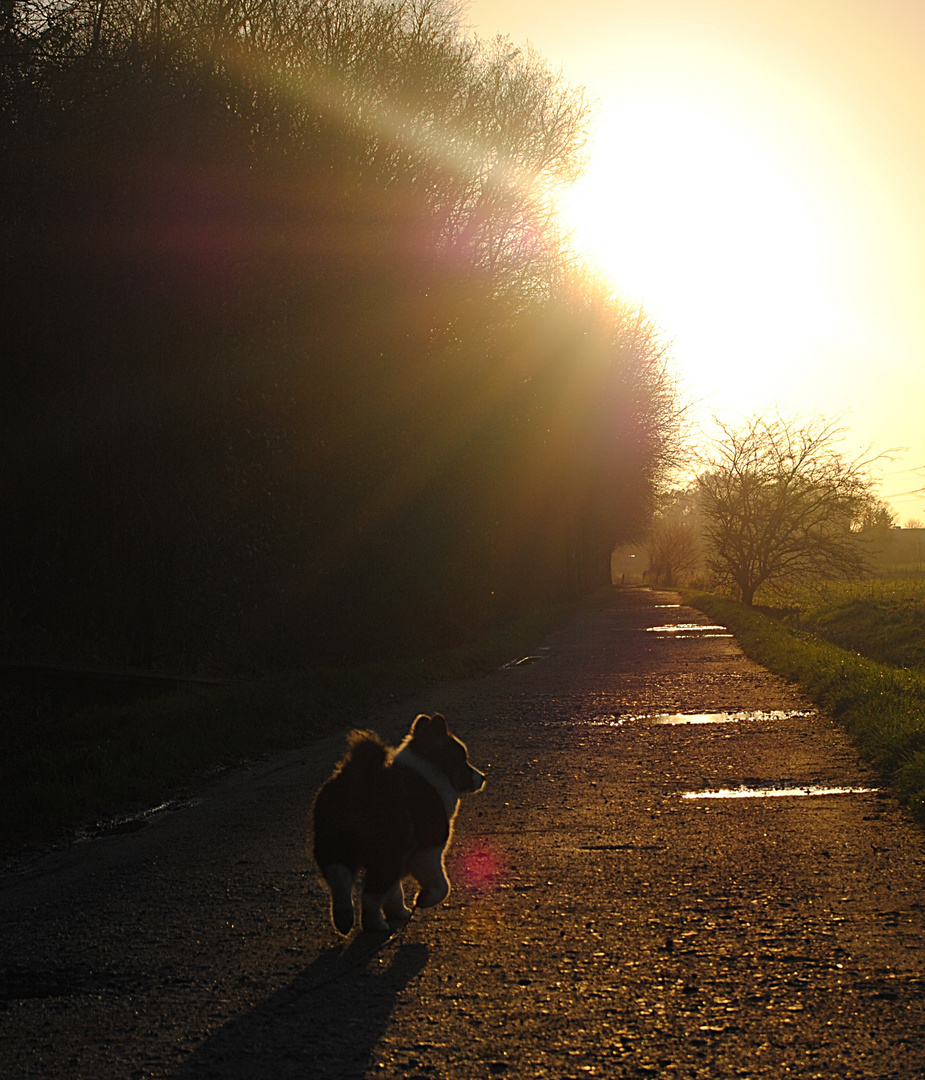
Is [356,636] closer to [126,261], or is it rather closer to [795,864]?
[126,261]

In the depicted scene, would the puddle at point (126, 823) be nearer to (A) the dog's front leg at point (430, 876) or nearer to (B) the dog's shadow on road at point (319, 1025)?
(A) the dog's front leg at point (430, 876)

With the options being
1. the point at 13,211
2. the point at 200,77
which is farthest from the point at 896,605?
the point at 13,211

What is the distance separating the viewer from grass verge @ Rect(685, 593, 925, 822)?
23.8ft

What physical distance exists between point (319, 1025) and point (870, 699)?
8.32m

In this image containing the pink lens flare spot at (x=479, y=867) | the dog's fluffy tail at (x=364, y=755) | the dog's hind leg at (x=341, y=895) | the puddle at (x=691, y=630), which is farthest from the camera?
the puddle at (x=691, y=630)

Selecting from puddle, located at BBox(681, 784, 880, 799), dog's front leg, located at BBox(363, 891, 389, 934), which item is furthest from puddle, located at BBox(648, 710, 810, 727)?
dog's front leg, located at BBox(363, 891, 389, 934)

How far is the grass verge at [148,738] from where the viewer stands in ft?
24.4

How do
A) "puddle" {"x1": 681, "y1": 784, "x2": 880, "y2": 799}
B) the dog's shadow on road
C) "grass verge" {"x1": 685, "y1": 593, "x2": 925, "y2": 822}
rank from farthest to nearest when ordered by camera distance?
"grass verge" {"x1": 685, "y1": 593, "x2": 925, "y2": 822}, "puddle" {"x1": 681, "y1": 784, "x2": 880, "y2": 799}, the dog's shadow on road

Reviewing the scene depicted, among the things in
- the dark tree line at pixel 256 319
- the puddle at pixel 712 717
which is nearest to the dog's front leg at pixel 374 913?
the puddle at pixel 712 717

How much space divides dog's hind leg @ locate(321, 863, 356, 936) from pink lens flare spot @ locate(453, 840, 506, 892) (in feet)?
3.24

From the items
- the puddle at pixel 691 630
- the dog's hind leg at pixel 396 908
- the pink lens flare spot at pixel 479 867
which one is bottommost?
the pink lens flare spot at pixel 479 867

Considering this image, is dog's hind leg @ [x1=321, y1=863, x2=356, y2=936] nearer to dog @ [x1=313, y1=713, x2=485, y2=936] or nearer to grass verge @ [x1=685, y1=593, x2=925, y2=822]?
dog @ [x1=313, y1=713, x2=485, y2=936]

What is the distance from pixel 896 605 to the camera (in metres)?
29.1

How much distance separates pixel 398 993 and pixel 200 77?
43.4ft
